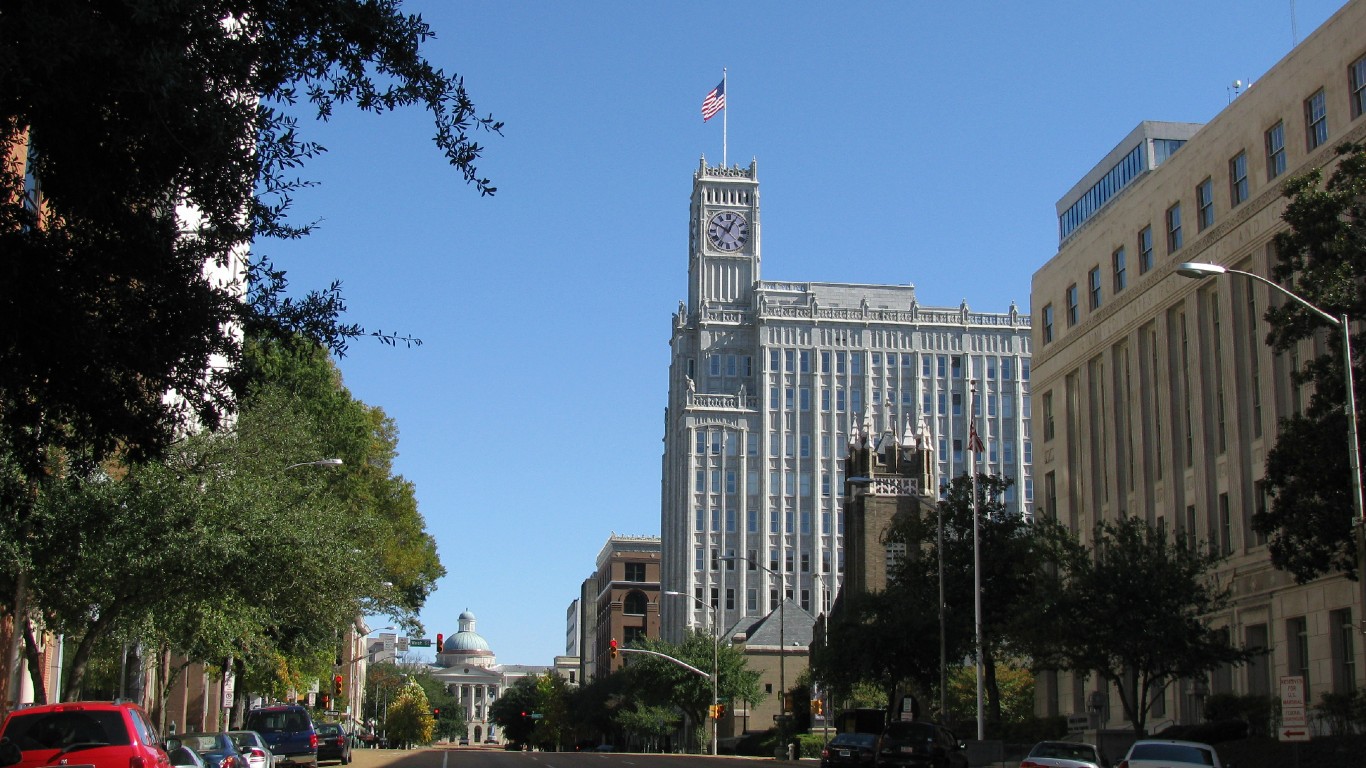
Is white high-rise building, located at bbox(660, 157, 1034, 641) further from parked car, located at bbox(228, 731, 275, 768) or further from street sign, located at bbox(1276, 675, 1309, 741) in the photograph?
street sign, located at bbox(1276, 675, 1309, 741)

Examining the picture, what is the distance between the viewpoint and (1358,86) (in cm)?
3859

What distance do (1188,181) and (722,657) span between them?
53023 millimetres

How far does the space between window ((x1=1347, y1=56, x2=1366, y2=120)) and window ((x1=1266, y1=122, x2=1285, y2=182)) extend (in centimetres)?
336

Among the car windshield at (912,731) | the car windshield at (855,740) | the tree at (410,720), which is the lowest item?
the tree at (410,720)

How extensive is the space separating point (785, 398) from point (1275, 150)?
10314 cm

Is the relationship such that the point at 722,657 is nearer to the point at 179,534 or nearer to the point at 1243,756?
the point at 1243,756

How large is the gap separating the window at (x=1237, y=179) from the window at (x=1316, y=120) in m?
3.55

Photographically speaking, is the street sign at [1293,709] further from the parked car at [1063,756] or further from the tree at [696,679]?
the tree at [696,679]

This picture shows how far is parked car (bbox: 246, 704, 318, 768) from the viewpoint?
1570 inches

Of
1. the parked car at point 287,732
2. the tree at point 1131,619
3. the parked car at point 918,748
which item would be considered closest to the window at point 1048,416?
the tree at point 1131,619

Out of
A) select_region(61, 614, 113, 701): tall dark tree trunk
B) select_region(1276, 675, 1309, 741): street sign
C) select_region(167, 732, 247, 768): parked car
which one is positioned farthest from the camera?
select_region(61, 614, 113, 701): tall dark tree trunk

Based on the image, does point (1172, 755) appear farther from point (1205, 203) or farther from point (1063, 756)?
point (1205, 203)

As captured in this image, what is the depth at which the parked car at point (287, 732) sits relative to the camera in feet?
131

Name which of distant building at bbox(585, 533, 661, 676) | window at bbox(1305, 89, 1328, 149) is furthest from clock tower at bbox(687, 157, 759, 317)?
window at bbox(1305, 89, 1328, 149)
